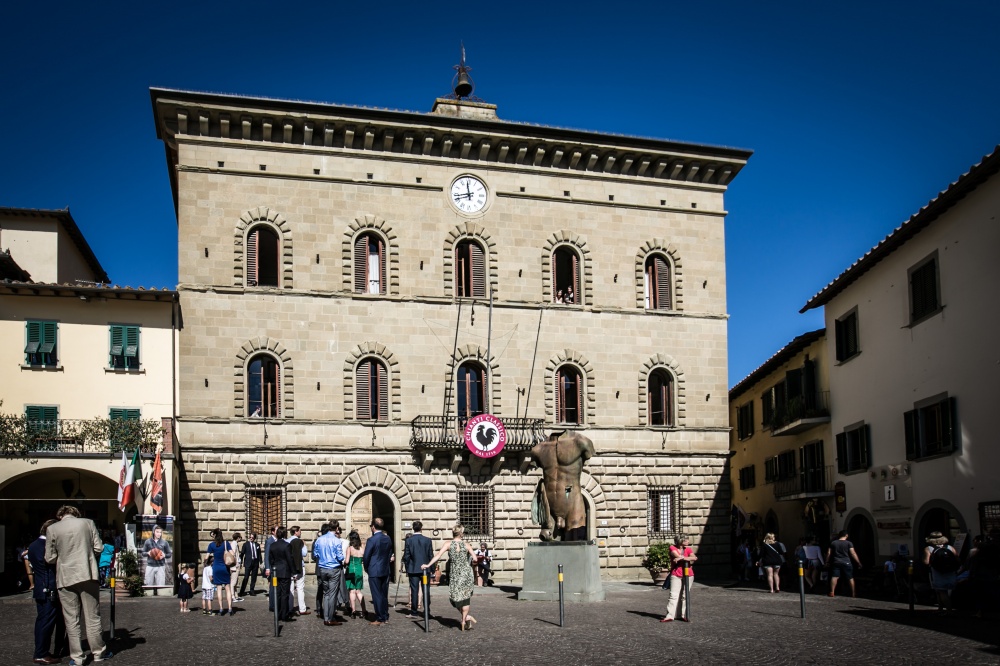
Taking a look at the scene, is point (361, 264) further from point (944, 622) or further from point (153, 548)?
point (944, 622)

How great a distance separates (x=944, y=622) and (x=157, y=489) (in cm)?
2028

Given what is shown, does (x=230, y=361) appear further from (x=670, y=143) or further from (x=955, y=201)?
(x=955, y=201)

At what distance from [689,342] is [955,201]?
41.6 ft

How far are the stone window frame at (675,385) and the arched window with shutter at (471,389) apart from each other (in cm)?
551

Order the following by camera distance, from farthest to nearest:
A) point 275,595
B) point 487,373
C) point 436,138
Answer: point 436,138, point 487,373, point 275,595

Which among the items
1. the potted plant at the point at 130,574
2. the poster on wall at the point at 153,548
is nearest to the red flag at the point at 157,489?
the poster on wall at the point at 153,548

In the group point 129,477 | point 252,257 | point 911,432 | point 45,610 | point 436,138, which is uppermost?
point 436,138

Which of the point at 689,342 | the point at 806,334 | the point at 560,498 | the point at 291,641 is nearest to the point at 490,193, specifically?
the point at 689,342

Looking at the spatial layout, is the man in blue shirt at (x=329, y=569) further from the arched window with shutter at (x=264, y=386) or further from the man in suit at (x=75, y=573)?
the arched window with shutter at (x=264, y=386)

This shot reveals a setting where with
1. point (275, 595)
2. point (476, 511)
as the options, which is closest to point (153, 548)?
point (476, 511)

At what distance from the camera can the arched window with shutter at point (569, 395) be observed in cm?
3822

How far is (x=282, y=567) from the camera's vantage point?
69.9 feet

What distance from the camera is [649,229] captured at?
132 ft

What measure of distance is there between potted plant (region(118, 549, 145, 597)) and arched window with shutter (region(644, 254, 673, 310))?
1895 cm
